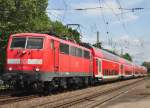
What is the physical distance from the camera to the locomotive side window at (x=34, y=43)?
26.1 meters

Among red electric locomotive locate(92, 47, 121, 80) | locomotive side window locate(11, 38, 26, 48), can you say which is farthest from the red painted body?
red electric locomotive locate(92, 47, 121, 80)

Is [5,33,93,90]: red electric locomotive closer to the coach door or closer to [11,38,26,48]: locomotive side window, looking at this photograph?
[11,38,26,48]: locomotive side window

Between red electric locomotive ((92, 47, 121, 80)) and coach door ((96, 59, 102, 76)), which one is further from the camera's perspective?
coach door ((96, 59, 102, 76))

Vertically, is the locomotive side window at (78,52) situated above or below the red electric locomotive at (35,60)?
above

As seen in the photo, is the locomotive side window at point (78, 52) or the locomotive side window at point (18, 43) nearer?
the locomotive side window at point (18, 43)

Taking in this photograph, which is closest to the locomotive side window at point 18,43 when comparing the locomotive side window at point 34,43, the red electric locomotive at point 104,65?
the locomotive side window at point 34,43

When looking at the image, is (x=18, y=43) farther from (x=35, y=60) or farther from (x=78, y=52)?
(x=78, y=52)

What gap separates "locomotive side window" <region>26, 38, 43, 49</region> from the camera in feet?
85.7

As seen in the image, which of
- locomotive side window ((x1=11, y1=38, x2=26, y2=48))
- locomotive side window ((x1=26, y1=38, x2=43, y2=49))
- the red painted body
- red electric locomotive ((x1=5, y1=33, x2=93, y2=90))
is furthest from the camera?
locomotive side window ((x1=11, y1=38, x2=26, y2=48))

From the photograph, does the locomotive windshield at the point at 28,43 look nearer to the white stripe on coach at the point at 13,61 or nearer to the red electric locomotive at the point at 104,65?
the white stripe on coach at the point at 13,61

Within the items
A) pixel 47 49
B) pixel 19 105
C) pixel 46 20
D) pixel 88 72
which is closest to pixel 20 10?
pixel 46 20

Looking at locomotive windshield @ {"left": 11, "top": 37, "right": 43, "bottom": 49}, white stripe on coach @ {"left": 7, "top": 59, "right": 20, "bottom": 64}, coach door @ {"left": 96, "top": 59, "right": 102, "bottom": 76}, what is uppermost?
locomotive windshield @ {"left": 11, "top": 37, "right": 43, "bottom": 49}

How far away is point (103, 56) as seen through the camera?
4619cm

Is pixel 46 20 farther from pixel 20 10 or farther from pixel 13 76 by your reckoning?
pixel 13 76
